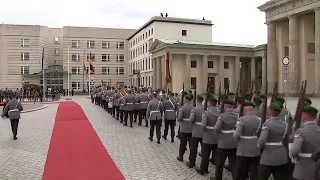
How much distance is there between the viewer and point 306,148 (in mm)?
5078

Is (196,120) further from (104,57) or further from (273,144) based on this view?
(104,57)

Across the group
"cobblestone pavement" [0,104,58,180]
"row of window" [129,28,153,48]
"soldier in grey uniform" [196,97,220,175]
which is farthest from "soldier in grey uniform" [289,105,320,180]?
"row of window" [129,28,153,48]

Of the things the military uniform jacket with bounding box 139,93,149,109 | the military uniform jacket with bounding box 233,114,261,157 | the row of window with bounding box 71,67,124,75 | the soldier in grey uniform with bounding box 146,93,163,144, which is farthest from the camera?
the row of window with bounding box 71,67,124,75

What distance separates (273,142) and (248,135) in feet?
2.29

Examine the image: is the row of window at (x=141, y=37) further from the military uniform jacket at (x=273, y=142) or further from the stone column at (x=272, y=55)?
the military uniform jacket at (x=273, y=142)

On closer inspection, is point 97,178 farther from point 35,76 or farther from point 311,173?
point 35,76

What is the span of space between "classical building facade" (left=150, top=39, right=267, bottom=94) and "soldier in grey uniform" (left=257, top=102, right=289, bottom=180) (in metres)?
45.9

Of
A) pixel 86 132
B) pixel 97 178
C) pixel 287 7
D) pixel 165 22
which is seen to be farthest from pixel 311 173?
pixel 165 22

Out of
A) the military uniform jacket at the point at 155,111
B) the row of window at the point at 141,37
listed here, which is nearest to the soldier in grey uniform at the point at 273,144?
the military uniform jacket at the point at 155,111

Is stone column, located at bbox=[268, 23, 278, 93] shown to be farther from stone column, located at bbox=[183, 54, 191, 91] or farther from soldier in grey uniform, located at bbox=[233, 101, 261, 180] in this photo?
soldier in grey uniform, located at bbox=[233, 101, 261, 180]

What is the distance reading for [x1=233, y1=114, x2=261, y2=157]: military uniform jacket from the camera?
6496 mm

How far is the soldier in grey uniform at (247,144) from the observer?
6500 millimetres

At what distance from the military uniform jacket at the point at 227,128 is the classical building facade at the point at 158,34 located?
59121 millimetres

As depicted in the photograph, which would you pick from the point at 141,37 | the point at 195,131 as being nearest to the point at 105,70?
the point at 141,37
